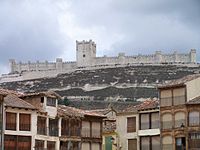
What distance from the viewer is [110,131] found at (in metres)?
A: 85.8

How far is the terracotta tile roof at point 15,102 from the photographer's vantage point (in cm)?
7019

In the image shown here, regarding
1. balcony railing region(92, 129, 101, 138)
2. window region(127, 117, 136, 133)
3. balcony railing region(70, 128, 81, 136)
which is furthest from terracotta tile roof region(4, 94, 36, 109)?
window region(127, 117, 136, 133)

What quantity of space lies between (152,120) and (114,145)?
6.01m

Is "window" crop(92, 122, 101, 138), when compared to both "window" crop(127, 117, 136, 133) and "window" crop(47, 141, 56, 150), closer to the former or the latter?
"window" crop(127, 117, 136, 133)

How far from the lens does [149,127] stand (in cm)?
8100

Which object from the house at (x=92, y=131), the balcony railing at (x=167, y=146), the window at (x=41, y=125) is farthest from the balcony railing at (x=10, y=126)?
the balcony railing at (x=167, y=146)

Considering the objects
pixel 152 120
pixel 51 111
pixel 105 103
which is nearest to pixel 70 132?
pixel 51 111

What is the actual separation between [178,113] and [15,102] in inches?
691

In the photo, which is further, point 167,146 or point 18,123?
point 167,146

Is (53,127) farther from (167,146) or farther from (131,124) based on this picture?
(167,146)

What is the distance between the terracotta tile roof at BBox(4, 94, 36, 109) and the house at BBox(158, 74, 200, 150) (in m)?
15.1

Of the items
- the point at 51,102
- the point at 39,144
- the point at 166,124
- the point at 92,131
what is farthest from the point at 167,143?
the point at 39,144

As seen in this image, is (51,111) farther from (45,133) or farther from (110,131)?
(110,131)

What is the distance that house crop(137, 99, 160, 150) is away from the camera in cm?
8019
